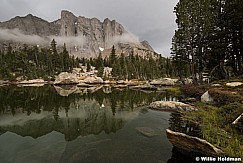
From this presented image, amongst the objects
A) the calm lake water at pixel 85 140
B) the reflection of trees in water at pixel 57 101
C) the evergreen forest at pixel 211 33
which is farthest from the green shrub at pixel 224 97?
the evergreen forest at pixel 211 33

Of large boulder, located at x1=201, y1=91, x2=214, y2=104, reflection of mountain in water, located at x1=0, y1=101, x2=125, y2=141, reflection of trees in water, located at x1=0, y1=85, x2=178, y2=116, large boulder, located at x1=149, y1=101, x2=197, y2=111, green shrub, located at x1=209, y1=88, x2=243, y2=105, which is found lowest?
reflection of mountain in water, located at x1=0, y1=101, x2=125, y2=141

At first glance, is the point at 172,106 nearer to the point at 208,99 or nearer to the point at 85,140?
the point at 208,99

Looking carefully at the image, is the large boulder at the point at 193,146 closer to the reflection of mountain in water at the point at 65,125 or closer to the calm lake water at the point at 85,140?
the calm lake water at the point at 85,140

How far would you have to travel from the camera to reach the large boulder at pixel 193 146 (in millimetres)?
7455

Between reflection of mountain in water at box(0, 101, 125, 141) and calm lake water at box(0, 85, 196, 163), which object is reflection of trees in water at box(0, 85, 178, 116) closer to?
reflection of mountain in water at box(0, 101, 125, 141)

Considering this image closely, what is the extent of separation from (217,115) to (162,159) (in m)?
7.05

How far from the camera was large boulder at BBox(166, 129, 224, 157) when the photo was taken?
24.5 ft

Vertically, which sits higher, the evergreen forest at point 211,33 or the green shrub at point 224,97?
the evergreen forest at point 211,33

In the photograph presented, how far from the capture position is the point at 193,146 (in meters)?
8.20

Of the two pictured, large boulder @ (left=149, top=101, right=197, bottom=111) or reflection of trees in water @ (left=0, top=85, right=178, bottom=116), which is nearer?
large boulder @ (left=149, top=101, right=197, bottom=111)

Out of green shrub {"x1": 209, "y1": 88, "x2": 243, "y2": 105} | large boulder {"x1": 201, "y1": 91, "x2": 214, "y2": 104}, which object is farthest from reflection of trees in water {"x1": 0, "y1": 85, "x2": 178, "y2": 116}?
green shrub {"x1": 209, "y1": 88, "x2": 243, "y2": 105}

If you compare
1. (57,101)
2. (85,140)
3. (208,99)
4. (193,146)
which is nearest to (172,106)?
(208,99)

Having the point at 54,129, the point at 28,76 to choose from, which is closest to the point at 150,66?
the point at 28,76

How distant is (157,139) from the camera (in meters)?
11.8
